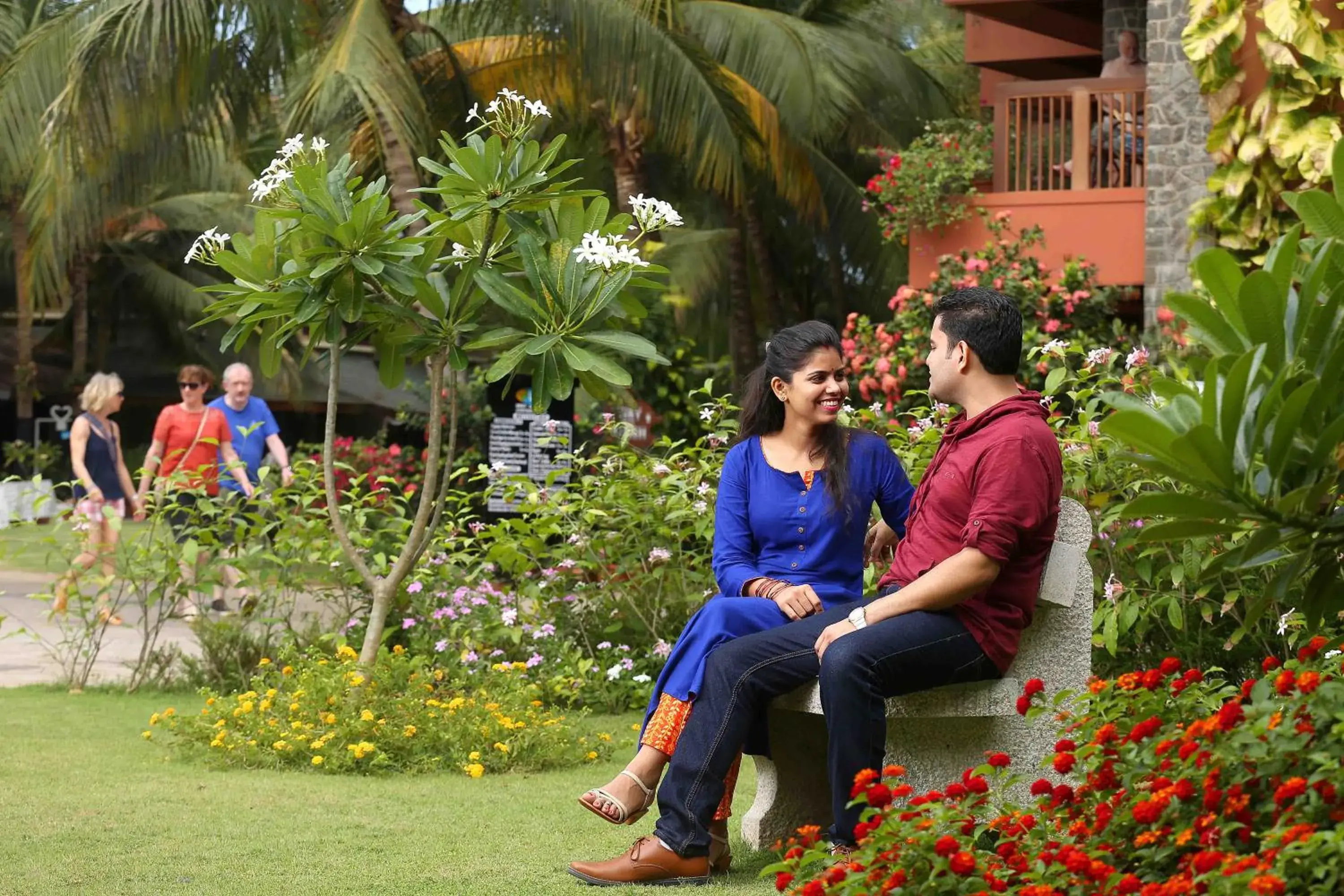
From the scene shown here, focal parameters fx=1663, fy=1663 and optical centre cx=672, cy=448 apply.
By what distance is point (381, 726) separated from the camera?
5797 mm

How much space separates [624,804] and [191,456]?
606 centimetres

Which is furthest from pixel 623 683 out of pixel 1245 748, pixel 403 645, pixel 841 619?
pixel 1245 748

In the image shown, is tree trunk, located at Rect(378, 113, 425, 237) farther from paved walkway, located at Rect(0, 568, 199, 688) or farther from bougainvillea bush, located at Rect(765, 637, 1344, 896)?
bougainvillea bush, located at Rect(765, 637, 1344, 896)

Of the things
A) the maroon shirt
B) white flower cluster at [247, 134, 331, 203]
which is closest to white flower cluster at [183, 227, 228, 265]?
white flower cluster at [247, 134, 331, 203]

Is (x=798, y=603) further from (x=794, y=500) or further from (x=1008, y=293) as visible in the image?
(x=1008, y=293)

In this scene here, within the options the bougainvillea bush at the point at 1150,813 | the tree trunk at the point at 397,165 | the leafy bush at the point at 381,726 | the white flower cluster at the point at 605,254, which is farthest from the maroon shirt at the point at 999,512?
the tree trunk at the point at 397,165

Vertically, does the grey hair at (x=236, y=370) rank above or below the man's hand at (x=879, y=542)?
above

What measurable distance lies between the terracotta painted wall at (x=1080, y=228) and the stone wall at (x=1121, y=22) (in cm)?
240

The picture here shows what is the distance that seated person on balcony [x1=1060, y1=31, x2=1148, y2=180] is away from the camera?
1416cm

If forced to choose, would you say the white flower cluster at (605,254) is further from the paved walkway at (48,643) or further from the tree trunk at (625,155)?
the tree trunk at (625,155)

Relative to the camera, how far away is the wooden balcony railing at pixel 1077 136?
46.3ft

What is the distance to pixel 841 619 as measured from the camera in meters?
4.12

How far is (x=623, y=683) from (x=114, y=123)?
361 inches

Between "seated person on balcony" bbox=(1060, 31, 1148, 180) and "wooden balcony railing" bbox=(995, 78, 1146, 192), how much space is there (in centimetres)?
1
